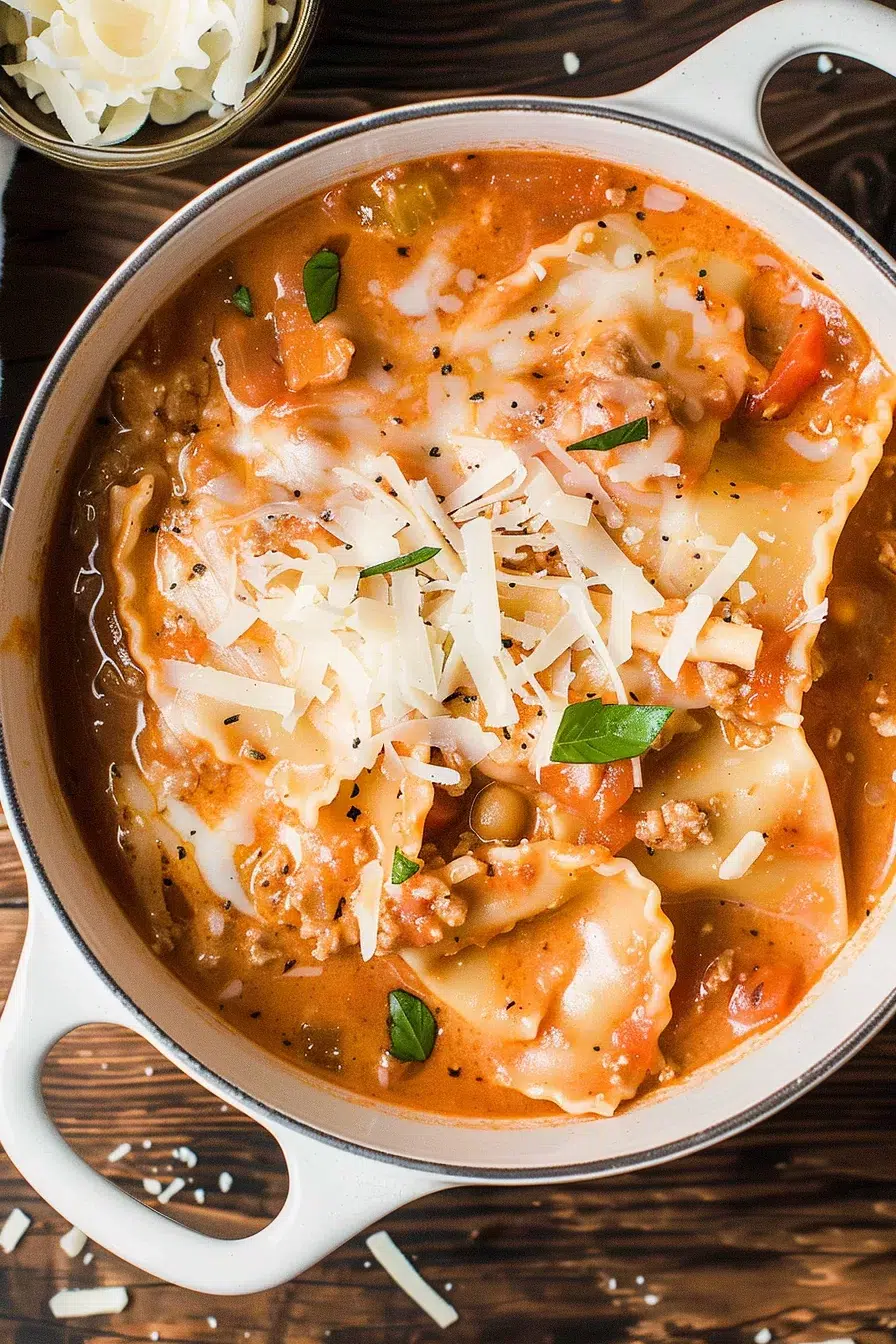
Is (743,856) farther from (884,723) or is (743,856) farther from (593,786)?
(884,723)

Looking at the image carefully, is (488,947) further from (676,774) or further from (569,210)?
(569,210)

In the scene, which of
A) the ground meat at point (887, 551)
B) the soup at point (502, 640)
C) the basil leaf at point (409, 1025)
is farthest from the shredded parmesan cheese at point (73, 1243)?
the ground meat at point (887, 551)

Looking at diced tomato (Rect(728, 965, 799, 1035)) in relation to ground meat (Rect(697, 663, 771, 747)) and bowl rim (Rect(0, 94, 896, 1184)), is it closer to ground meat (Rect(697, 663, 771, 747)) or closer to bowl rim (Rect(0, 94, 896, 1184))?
bowl rim (Rect(0, 94, 896, 1184))

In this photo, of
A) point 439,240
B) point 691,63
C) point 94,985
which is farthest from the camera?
point 439,240

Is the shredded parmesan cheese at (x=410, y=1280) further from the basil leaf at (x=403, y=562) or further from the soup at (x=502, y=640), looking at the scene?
the basil leaf at (x=403, y=562)

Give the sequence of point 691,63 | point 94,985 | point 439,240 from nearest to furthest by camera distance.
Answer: point 691,63
point 94,985
point 439,240

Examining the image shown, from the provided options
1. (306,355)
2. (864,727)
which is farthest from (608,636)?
(306,355)

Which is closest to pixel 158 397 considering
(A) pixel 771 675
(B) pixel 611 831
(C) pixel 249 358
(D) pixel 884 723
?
(C) pixel 249 358
